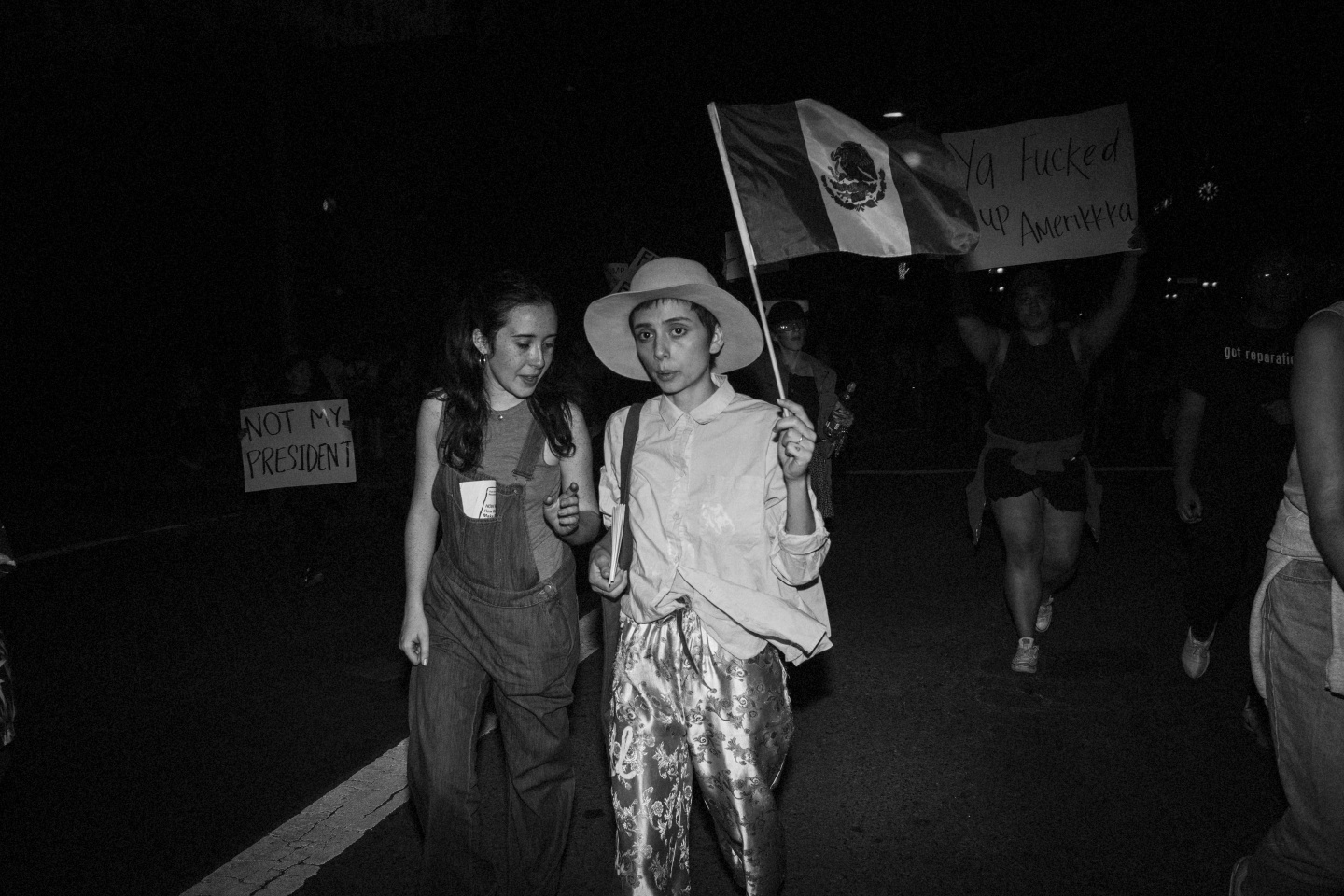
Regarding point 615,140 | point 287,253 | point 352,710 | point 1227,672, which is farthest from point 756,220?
point 615,140

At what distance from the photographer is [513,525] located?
3.10 meters

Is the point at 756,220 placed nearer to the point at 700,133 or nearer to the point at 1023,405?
the point at 1023,405

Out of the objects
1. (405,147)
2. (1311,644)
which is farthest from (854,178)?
(405,147)

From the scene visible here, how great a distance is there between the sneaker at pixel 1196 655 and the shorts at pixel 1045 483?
2.75 ft

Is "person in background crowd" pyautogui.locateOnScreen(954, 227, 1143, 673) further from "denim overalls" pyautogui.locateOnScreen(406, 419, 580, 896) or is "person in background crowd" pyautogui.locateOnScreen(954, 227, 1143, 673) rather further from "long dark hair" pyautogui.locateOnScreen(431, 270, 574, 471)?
"denim overalls" pyautogui.locateOnScreen(406, 419, 580, 896)

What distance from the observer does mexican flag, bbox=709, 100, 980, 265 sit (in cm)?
306

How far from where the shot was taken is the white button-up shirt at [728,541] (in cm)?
273

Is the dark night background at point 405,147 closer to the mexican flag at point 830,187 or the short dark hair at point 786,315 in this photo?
the short dark hair at point 786,315

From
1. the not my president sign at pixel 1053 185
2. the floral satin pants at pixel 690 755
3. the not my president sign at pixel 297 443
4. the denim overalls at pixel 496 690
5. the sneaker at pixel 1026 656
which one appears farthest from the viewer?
the not my president sign at pixel 297 443

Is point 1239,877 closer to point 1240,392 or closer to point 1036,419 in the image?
point 1240,392

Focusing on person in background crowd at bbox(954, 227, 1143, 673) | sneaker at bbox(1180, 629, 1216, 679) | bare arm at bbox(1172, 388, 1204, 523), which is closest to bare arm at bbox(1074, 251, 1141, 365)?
person in background crowd at bbox(954, 227, 1143, 673)

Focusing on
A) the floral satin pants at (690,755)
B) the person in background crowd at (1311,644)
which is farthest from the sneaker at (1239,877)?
the floral satin pants at (690,755)

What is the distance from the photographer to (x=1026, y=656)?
5.49 m

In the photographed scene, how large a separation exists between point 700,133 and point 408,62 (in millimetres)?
5356
